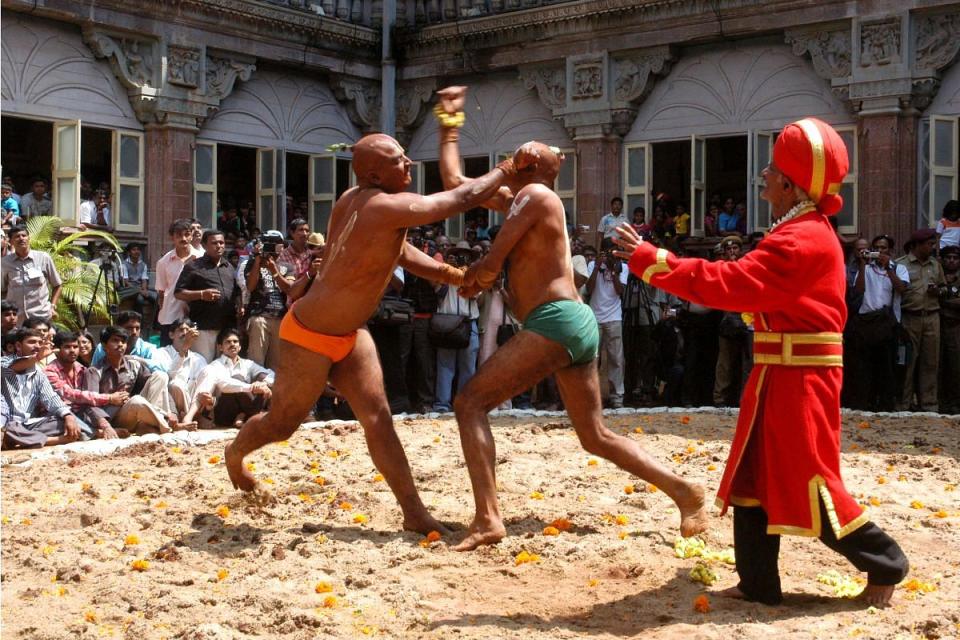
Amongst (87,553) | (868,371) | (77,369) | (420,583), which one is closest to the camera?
(420,583)

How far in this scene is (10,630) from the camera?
479 centimetres

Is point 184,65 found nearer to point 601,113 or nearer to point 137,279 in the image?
point 137,279

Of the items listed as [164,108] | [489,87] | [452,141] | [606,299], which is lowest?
[606,299]

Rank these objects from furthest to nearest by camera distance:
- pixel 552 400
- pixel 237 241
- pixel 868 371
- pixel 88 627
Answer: pixel 237 241 → pixel 552 400 → pixel 868 371 → pixel 88 627

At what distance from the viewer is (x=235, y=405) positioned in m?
10.7

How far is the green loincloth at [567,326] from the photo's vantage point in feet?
19.2

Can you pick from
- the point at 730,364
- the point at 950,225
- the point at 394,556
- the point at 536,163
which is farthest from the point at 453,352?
the point at 394,556

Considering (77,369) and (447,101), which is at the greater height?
(447,101)

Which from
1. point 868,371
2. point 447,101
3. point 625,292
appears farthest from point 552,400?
point 447,101

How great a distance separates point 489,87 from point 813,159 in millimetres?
16136

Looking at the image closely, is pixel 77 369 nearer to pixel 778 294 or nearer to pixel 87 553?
pixel 87 553

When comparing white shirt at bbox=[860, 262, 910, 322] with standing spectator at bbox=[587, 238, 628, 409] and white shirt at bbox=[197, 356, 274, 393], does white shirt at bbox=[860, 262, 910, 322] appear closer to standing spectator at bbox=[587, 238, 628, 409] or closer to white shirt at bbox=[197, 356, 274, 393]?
standing spectator at bbox=[587, 238, 628, 409]

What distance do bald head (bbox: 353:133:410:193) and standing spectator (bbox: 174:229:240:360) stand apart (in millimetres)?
5367

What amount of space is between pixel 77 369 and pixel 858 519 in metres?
7.38
